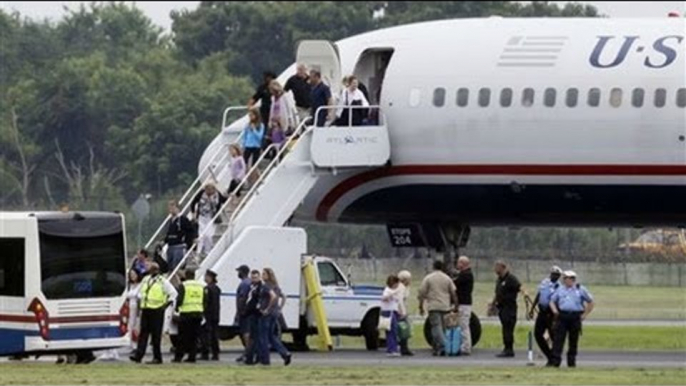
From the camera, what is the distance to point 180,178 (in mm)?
104812

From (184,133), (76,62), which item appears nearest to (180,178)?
(184,133)

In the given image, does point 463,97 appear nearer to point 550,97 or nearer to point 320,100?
point 550,97

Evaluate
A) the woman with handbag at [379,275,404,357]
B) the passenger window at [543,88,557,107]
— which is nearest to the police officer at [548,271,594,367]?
the woman with handbag at [379,275,404,357]

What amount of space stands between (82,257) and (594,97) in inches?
422

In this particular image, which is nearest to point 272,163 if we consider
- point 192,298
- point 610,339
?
point 192,298

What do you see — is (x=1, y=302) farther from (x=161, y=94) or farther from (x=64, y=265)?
(x=161, y=94)

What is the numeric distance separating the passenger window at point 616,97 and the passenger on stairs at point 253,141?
685 cm

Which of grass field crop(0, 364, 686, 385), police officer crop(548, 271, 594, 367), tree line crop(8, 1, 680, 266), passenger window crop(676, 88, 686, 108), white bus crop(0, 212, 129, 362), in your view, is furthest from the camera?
tree line crop(8, 1, 680, 266)

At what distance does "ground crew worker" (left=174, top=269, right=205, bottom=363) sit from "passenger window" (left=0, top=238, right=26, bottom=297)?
2934 millimetres

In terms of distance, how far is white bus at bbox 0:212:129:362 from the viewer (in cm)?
4841

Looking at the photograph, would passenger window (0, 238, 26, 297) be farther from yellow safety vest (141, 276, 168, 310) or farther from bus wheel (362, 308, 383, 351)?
bus wheel (362, 308, 383, 351)

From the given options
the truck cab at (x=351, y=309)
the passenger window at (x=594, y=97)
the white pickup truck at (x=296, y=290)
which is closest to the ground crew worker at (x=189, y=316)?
the white pickup truck at (x=296, y=290)

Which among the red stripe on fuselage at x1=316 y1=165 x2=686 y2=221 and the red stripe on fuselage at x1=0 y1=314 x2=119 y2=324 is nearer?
the red stripe on fuselage at x1=0 y1=314 x2=119 y2=324

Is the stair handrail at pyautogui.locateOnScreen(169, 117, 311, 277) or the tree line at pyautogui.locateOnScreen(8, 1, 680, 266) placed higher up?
the tree line at pyautogui.locateOnScreen(8, 1, 680, 266)
